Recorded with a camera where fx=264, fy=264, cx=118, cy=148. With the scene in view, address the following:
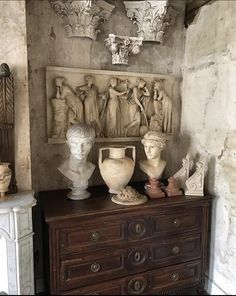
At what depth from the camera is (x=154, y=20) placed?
2152mm

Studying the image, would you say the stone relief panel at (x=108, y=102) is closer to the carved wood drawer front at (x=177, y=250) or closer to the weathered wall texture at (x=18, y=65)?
the weathered wall texture at (x=18, y=65)

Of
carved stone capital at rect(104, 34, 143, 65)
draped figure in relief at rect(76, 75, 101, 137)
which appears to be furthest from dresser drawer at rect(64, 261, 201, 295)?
carved stone capital at rect(104, 34, 143, 65)

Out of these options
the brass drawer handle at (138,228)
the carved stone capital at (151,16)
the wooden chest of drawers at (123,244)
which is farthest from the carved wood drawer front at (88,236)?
the carved stone capital at (151,16)

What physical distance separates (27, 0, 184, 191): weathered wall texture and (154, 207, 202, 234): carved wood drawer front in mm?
590

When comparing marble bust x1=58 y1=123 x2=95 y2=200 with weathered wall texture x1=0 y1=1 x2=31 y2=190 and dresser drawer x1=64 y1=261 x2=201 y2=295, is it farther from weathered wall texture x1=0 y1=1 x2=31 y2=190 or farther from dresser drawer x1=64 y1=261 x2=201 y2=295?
dresser drawer x1=64 y1=261 x2=201 y2=295

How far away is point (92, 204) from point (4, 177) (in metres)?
0.60

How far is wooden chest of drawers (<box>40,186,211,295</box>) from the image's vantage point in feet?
5.51

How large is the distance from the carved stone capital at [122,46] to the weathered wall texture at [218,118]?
1.77ft

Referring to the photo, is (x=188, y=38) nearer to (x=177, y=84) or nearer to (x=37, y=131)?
(x=177, y=84)

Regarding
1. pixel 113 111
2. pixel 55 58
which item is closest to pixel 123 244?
pixel 113 111

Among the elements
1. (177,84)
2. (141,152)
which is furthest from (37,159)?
(177,84)

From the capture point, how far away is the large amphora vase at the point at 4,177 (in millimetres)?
1624

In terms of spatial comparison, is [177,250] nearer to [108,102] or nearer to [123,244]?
[123,244]

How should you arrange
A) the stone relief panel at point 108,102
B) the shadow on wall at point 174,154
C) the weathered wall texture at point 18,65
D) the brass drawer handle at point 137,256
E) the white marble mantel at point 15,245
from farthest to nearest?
1. the shadow on wall at point 174,154
2. the stone relief panel at point 108,102
3. the brass drawer handle at point 137,256
4. the weathered wall texture at point 18,65
5. the white marble mantel at point 15,245
